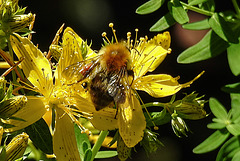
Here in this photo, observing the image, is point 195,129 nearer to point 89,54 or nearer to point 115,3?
point 115,3

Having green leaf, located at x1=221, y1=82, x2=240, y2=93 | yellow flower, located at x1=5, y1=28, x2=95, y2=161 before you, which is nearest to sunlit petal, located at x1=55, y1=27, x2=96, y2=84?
yellow flower, located at x1=5, y1=28, x2=95, y2=161

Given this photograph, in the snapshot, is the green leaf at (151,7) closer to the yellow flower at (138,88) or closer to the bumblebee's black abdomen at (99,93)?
the yellow flower at (138,88)

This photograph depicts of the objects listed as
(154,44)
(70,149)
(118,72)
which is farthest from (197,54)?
(70,149)

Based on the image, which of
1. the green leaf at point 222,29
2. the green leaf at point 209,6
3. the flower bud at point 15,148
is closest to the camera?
the flower bud at point 15,148

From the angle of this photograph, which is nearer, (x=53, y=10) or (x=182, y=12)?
(x=182, y=12)

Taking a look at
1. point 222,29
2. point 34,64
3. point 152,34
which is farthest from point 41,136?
point 152,34

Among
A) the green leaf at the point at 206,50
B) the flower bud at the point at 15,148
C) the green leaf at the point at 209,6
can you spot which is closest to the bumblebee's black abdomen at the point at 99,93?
the flower bud at the point at 15,148
